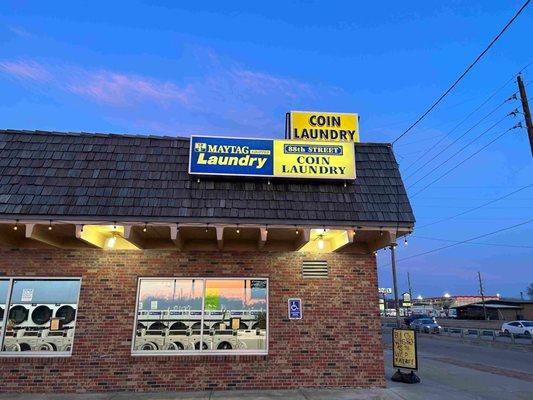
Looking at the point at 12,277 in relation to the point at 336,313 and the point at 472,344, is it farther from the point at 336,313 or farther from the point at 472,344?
the point at 472,344

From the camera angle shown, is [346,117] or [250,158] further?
[346,117]

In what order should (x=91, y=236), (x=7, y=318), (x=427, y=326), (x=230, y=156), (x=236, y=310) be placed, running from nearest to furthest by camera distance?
1. (x=91, y=236)
2. (x=7, y=318)
3. (x=230, y=156)
4. (x=236, y=310)
5. (x=427, y=326)

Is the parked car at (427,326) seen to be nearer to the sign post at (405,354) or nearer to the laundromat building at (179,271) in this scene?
the sign post at (405,354)

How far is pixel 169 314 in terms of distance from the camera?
9633 millimetres

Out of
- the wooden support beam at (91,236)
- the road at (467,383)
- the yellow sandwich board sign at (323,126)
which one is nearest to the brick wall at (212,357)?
the wooden support beam at (91,236)

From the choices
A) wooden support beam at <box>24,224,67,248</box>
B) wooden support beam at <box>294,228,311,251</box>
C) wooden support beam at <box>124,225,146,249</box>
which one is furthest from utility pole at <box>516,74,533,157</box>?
wooden support beam at <box>24,224,67,248</box>

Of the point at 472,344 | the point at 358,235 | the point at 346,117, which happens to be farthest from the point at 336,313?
the point at 472,344

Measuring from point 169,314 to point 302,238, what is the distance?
11.5 ft

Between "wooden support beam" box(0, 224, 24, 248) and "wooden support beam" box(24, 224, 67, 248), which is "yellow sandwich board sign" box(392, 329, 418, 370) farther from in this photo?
"wooden support beam" box(0, 224, 24, 248)

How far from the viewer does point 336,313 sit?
968 centimetres

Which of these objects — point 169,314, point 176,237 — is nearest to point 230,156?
point 176,237

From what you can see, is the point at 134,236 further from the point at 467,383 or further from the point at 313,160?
the point at 467,383

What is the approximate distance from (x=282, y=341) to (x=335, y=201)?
334cm

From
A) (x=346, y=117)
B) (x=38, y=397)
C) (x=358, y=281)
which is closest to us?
(x=38, y=397)
